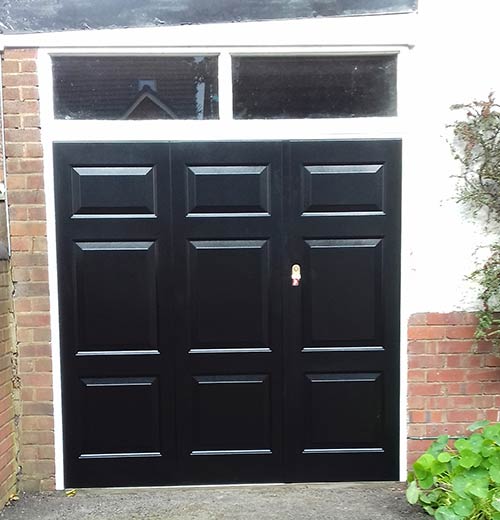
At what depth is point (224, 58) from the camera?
10.9ft

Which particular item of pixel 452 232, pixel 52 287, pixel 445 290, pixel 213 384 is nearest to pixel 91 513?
pixel 213 384

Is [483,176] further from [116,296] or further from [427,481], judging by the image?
[116,296]

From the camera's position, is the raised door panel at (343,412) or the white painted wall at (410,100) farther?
the raised door panel at (343,412)

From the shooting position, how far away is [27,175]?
3.29 metres

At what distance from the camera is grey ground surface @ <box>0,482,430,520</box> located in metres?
3.14

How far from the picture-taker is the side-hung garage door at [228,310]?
337cm

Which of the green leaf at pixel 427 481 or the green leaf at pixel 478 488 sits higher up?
the green leaf at pixel 478 488

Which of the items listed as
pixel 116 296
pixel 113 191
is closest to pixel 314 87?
pixel 113 191

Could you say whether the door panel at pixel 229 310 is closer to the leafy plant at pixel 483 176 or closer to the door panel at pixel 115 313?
the door panel at pixel 115 313

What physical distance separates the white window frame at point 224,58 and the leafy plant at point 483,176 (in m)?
0.36

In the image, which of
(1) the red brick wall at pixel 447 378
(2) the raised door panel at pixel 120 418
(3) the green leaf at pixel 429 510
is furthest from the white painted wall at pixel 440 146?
(2) the raised door panel at pixel 120 418

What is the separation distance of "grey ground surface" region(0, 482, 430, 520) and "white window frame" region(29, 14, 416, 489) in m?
0.28

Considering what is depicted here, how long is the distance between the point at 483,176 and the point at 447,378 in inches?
49.9

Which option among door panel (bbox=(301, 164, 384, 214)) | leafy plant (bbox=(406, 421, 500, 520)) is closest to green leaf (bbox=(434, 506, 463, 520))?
leafy plant (bbox=(406, 421, 500, 520))
